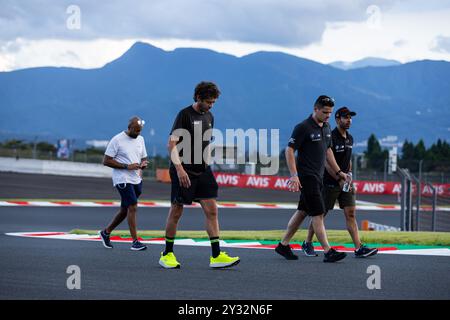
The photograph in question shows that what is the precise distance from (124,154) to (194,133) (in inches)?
112

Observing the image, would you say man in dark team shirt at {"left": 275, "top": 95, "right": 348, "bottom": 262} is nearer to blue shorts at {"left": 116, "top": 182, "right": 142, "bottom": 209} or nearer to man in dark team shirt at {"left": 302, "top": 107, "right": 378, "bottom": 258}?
man in dark team shirt at {"left": 302, "top": 107, "right": 378, "bottom": 258}

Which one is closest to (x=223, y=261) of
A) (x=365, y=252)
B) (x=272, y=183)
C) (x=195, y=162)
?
(x=195, y=162)

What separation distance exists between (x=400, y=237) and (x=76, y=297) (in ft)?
22.9

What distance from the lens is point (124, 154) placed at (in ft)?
36.9

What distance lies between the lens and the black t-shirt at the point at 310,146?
31.1 feet

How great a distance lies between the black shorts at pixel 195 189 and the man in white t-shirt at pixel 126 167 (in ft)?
8.23

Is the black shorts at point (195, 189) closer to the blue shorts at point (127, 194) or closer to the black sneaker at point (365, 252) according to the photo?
the black sneaker at point (365, 252)

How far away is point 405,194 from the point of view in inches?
760

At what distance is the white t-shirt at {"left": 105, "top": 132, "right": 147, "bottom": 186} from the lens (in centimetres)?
1121

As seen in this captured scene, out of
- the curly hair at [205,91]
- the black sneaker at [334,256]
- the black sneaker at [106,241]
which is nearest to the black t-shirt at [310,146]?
the black sneaker at [334,256]

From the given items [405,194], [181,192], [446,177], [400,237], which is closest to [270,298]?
[181,192]

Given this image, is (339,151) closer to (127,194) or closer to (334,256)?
(334,256)

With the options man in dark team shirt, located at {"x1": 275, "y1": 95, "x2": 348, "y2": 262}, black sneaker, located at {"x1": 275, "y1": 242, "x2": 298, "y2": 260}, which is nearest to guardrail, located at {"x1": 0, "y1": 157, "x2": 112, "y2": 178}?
black sneaker, located at {"x1": 275, "y1": 242, "x2": 298, "y2": 260}
